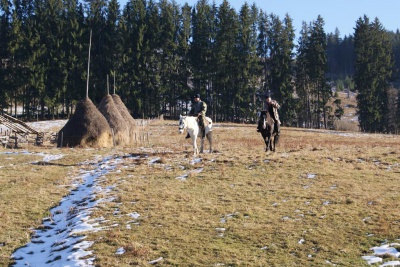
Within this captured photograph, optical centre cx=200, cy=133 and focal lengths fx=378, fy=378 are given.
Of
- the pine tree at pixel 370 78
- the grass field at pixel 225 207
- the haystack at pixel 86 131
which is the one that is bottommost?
the grass field at pixel 225 207

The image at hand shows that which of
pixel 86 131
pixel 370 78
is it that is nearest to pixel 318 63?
pixel 370 78

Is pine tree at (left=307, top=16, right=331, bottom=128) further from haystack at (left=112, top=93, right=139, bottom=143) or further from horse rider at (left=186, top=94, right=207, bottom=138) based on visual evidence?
horse rider at (left=186, top=94, right=207, bottom=138)

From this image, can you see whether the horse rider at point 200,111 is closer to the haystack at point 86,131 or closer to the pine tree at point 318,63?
the haystack at point 86,131

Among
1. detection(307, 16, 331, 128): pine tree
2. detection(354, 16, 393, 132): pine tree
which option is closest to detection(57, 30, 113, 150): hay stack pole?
detection(307, 16, 331, 128): pine tree

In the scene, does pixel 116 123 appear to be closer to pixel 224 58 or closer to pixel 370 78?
pixel 224 58

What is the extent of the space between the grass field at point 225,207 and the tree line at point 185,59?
4807cm

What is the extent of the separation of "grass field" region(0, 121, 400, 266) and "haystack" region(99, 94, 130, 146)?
428 inches

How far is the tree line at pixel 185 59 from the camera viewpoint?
64.5m

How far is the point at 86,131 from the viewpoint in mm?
27453

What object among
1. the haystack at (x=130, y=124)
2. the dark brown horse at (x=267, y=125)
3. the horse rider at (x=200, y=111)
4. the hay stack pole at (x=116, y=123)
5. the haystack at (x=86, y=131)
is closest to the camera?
the dark brown horse at (x=267, y=125)

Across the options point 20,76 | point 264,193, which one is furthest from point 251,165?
point 20,76

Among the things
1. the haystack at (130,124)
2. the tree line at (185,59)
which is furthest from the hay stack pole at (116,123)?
the tree line at (185,59)

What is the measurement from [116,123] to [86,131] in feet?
14.3

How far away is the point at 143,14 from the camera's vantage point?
232ft
